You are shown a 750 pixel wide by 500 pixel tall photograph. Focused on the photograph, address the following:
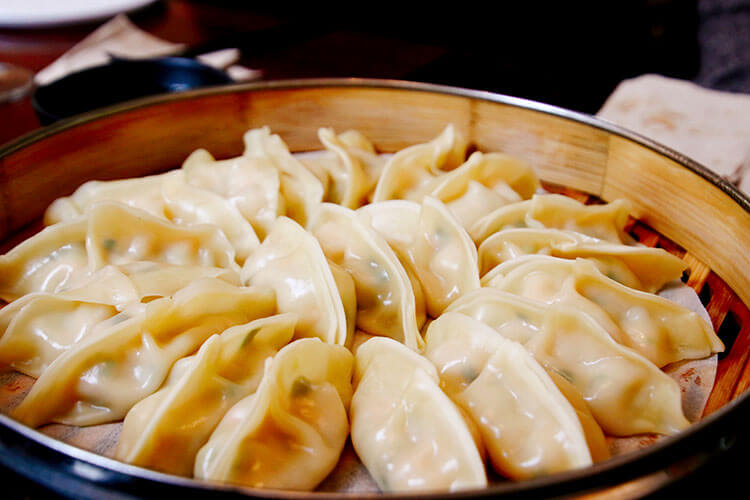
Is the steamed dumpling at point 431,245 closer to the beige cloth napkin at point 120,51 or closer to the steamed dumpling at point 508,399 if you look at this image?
the steamed dumpling at point 508,399

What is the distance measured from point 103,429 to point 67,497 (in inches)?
17.9

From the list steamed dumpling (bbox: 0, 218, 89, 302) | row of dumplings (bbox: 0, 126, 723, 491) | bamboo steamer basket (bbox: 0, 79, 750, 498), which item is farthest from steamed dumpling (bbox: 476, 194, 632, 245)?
steamed dumpling (bbox: 0, 218, 89, 302)

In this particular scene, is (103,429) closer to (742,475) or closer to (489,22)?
(742,475)

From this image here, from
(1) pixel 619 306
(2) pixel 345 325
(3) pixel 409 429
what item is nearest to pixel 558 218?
(1) pixel 619 306

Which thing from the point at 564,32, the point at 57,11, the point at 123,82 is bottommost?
the point at 564,32

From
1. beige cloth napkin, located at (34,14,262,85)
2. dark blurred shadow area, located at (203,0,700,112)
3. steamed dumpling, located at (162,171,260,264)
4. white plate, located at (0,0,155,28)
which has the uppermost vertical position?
white plate, located at (0,0,155,28)

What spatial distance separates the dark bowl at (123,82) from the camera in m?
2.47

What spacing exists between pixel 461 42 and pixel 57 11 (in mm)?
2904

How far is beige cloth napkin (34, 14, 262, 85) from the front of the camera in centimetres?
296

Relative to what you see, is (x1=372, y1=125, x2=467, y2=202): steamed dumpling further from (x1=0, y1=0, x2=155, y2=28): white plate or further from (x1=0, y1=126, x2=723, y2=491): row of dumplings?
(x1=0, y1=0, x2=155, y2=28): white plate

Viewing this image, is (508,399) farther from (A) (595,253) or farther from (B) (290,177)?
(B) (290,177)

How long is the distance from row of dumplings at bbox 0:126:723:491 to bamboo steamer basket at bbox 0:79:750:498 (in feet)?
0.41

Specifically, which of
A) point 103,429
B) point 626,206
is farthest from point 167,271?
point 626,206

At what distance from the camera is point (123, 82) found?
8.61ft
